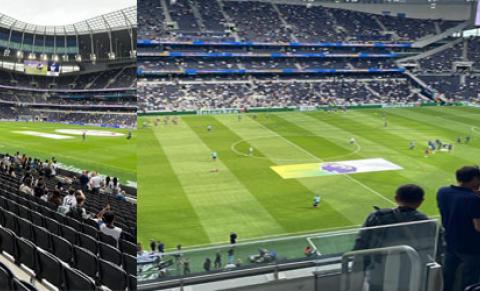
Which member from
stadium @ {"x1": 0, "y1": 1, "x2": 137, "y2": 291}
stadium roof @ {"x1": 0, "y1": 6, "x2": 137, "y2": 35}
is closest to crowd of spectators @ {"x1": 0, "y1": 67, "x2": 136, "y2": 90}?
stadium @ {"x1": 0, "y1": 1, "x2": 137, "y2": 291}

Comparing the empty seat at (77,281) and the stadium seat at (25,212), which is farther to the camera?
the stadium seat at (25,212)

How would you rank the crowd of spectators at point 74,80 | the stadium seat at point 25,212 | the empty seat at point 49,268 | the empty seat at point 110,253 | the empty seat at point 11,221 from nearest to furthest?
the empty seat at point 49,268
the empty seat at point 110,253
the empty seat at point 11,221
the stadium seat at point 25,212
the crowd of spectators at point 74,80

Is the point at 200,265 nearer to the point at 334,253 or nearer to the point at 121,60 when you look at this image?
the point at 334,253

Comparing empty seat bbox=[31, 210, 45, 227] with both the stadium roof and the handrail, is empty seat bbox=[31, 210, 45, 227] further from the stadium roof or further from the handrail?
the stadium roof

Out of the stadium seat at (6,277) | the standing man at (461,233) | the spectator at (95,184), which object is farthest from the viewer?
the spectator at (95,184)

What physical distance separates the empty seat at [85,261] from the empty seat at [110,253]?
0.25 metres

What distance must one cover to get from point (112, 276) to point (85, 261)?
0.53 metres

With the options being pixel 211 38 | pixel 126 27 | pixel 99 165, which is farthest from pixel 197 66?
pixel 99 165

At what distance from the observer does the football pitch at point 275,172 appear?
48.0 ft

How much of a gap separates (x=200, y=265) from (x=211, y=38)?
53.1m

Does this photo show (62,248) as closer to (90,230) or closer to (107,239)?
(107,239)

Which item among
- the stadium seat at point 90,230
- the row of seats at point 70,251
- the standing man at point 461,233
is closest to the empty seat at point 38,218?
the row of seats at point 70,251

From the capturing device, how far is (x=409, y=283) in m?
2.68

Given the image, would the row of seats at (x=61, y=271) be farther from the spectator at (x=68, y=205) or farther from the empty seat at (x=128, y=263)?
the spectator at (x=68, y=205)
